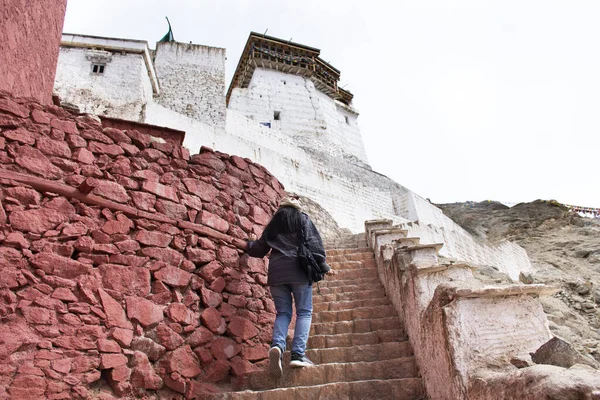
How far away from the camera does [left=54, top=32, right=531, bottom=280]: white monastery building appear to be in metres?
16.7

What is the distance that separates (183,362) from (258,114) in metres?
26.1

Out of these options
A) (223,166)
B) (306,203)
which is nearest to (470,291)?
(223,166)

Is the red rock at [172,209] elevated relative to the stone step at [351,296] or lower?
elevated

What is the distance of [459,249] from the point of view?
19.3 m

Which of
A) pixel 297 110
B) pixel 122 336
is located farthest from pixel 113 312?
pixel 297 110

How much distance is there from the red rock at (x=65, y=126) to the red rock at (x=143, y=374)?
6.26 ft

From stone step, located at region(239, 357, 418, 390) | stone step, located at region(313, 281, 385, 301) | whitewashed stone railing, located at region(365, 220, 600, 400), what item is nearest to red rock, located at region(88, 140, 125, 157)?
stone step, located at region(239, 357, 418, 390)

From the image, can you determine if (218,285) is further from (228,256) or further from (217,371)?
(217,371)

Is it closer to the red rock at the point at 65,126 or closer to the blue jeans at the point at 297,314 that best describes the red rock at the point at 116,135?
the red rock at the point at 65,126

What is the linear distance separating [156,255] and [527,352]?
293 cm

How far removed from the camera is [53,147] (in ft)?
12.5

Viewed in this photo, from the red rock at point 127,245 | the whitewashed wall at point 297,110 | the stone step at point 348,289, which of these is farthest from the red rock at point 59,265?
the whitewashed wall at point 297,110

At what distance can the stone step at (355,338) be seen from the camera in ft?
14.9

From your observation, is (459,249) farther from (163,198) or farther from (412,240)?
(163,198)
